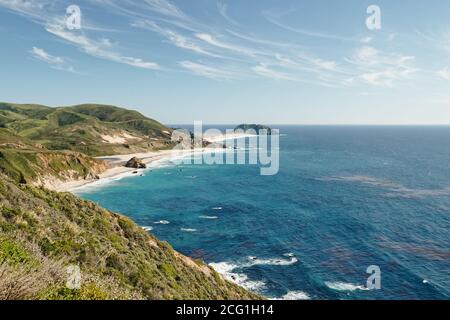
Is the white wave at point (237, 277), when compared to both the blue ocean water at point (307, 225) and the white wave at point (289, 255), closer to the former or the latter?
the blue ocean water at point (307, 225)

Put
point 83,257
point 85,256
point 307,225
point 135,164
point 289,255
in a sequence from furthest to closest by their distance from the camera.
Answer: point 135,164
point 307,225
point 289,255
point 85,256
point 83,257

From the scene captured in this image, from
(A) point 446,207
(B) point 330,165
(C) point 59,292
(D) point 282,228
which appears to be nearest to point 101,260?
(C) point 59,292

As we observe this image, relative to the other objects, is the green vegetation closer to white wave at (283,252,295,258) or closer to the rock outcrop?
white wave at (283,252,295,258)

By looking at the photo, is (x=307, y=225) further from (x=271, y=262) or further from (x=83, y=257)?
(x=83, y=257)

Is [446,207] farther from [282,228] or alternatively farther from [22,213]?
[22,213]

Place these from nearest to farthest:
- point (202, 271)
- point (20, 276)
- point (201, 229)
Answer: point (20, 276)
point (202, 271)
point (201, 229)

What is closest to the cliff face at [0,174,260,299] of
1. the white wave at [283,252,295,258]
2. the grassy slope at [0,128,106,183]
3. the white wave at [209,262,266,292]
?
the white wave at [209,262,266,292]

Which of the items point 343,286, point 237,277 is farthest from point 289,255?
point 237,277
